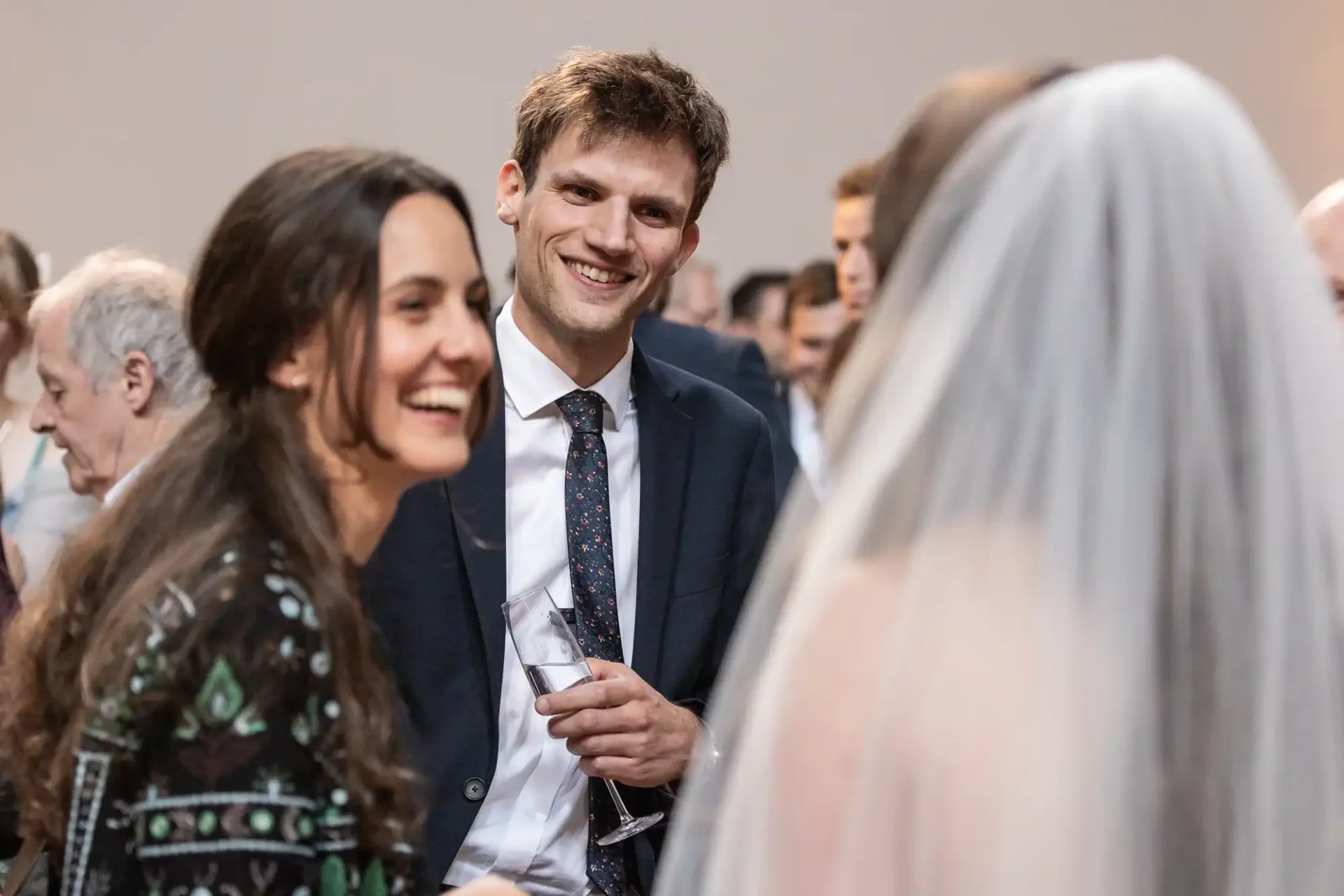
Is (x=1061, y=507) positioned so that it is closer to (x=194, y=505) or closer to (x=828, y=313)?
(x=194, y=505)

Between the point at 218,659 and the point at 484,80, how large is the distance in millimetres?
5537

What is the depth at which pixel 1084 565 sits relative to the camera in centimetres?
111

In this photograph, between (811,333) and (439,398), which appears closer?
(439,398)

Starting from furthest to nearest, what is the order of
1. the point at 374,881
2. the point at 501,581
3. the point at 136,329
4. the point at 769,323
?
1. the point at 769,323
2. the point at 136,329
3. the point at 501,581
4. the point at 374,881

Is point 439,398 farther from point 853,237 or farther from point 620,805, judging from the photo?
point 853,237

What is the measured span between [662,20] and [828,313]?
2.22 m

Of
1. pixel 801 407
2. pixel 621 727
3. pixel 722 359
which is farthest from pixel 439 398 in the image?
pixel 801 407

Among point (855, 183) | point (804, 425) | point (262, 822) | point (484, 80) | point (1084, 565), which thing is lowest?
point (262, 822)

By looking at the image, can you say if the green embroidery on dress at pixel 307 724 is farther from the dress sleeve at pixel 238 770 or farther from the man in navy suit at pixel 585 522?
the man in navy suit at pixel 585 522

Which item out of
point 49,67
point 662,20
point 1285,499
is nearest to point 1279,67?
point 662,20

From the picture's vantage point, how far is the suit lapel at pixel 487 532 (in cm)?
208

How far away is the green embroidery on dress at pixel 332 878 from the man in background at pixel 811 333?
362 centimetres

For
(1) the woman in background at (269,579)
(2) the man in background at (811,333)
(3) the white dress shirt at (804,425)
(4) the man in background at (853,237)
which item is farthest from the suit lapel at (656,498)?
(2) the man in background at (811,333)

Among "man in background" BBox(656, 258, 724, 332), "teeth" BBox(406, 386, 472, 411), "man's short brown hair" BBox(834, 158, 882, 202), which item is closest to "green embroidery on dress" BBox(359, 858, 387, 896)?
"teeth" BBox(406, 386, 472, 411)
